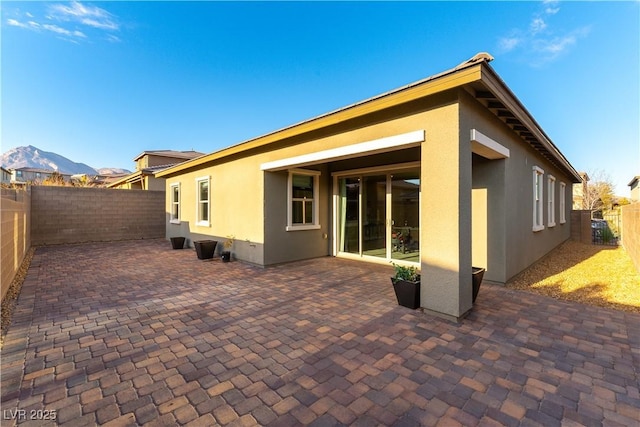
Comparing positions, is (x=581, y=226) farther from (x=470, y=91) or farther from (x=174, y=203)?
(x=174, y=203)

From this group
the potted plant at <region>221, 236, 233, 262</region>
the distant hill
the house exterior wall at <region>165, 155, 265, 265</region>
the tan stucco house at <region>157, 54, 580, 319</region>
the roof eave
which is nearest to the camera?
the roof eave

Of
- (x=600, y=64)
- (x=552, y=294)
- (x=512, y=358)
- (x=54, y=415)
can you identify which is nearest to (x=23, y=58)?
(x=54, y=415)

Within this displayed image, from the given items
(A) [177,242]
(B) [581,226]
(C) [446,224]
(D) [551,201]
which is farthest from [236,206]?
(B) [581,226]

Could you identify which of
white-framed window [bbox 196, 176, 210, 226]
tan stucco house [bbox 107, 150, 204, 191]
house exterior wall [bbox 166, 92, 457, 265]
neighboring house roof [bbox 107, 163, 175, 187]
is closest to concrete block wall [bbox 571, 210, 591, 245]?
house exterior wall [bbox 166, 92, 457, 265]

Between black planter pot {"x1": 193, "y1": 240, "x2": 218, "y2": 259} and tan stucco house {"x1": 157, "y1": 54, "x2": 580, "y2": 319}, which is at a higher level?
tan stucco house {"x1": 157, "y1": 54, "x2": 580, "y2": 319}

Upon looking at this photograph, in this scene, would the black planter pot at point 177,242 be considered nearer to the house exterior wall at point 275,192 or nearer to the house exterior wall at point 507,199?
the house exterior wall at point 275,192

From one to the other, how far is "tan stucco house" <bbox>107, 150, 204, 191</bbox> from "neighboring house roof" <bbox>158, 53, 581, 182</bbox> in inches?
479

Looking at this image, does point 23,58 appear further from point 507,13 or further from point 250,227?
point 507,13

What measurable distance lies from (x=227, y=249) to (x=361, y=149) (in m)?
5.51

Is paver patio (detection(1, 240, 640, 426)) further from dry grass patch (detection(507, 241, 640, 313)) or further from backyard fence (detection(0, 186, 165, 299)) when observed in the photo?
backyard fence (detection(0, 186, 165, 299))

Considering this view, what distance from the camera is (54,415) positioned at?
2.04m

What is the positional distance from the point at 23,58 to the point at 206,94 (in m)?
7.30

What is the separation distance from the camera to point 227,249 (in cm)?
839

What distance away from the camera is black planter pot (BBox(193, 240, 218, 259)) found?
818 cm
